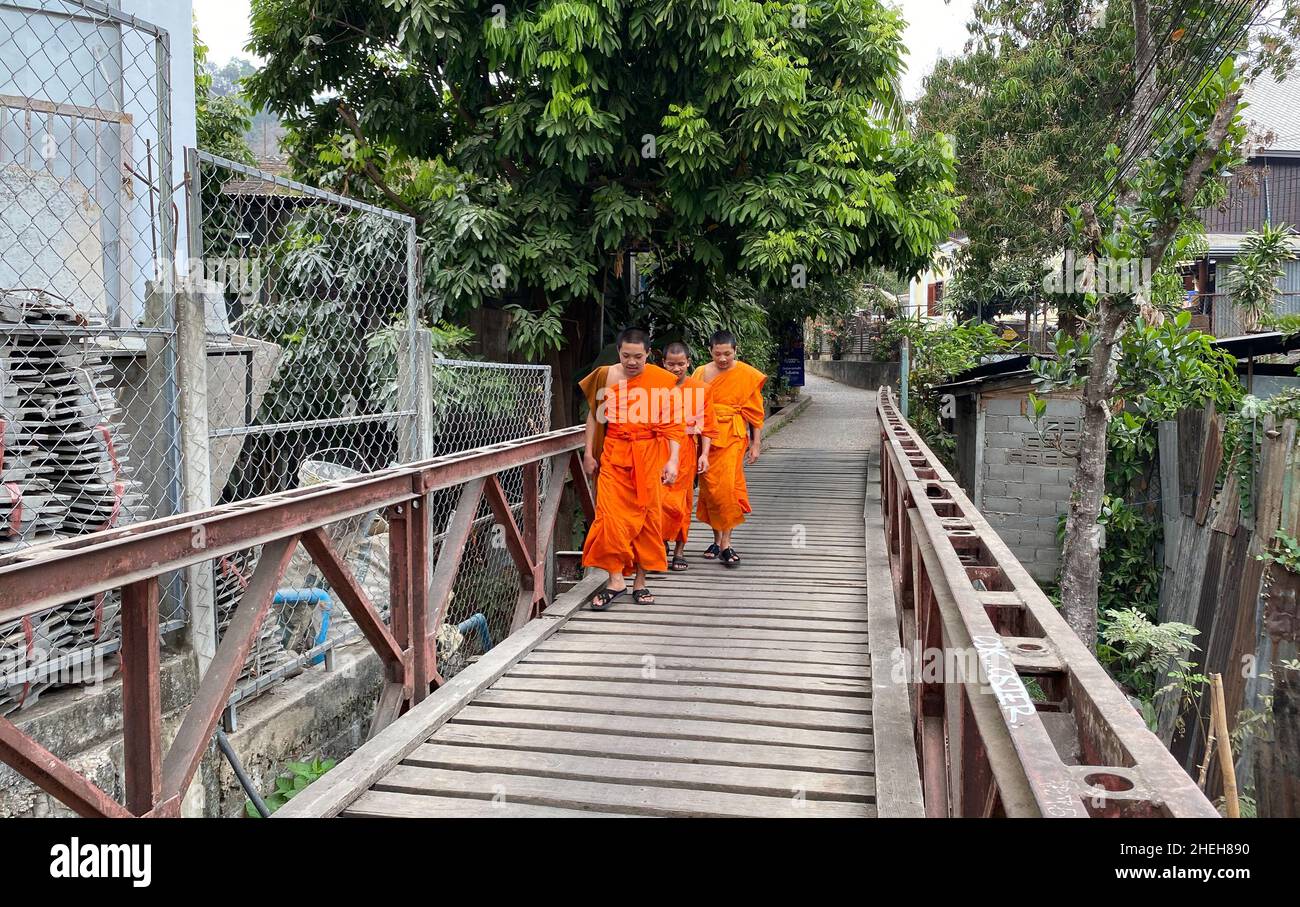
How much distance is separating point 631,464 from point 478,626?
2200mm

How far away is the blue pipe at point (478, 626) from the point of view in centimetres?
639

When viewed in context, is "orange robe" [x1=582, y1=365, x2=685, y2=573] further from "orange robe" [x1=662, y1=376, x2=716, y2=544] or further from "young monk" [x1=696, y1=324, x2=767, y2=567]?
"young monk" [x1=696, y1=324, x2=767, y2=567]

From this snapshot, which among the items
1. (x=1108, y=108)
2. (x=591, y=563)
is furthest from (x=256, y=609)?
(x=1108, y=108)

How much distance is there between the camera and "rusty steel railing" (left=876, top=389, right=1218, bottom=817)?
143 centimetres

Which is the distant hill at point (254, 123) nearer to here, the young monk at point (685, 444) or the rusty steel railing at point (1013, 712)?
the young monk at point (685, 444)

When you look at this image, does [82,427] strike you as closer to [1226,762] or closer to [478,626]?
[478,626]

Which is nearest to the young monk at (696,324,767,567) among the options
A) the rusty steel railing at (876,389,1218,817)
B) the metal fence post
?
the rusty steel railing at (876,389,1218,817)

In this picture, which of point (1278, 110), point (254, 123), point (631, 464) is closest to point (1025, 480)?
point (631, 464)

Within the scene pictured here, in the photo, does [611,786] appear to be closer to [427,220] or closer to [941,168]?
[427,220]

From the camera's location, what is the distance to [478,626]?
6906mm

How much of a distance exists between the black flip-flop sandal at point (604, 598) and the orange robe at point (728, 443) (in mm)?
1226

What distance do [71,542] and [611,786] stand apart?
5.82 feet

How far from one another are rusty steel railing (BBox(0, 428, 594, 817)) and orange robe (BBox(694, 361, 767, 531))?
88.3 inches

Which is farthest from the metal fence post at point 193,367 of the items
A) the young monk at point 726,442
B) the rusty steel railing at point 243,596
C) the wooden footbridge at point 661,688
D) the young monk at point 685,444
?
the young monk at point 726,442
